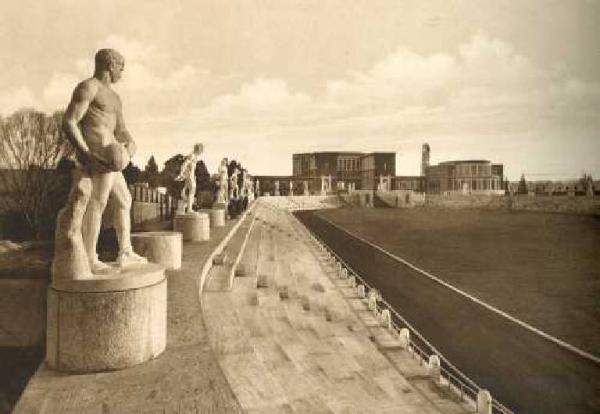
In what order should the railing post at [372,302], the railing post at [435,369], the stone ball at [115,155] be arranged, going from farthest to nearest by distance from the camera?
the railing post at [372,302]
the railing post at [435,369]
the stone ball at [115,155]

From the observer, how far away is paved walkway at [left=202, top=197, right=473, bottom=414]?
539cm

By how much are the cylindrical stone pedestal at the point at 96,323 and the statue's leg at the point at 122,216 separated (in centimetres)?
85

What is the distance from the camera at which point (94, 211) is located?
4762 millimetres

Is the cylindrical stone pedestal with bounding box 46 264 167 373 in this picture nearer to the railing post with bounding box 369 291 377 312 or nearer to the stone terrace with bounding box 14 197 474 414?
the stone terrace with bounding box 14 197 474 414

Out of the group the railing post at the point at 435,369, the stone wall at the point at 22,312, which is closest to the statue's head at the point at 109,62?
the stone wall at the point at 22,312

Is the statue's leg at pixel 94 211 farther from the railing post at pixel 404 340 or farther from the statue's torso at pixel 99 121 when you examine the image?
the railing post at pixel 404 340

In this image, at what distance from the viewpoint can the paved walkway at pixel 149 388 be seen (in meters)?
3.54

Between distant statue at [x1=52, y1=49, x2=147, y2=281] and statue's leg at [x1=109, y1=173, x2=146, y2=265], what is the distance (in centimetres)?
2

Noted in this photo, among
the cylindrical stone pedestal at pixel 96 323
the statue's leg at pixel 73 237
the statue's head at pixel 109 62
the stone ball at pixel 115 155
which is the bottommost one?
the cylindrical stone pedestal at pixel 96 323

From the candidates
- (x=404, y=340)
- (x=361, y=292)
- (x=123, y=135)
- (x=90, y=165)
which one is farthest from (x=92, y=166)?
(x=361, y=292)

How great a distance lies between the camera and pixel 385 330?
9734 millimetres

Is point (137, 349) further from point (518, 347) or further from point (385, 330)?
point (518, 347)

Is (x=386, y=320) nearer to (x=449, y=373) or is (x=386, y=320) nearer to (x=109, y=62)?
(x=449, y=373)

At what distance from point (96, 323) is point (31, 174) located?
697 inches
